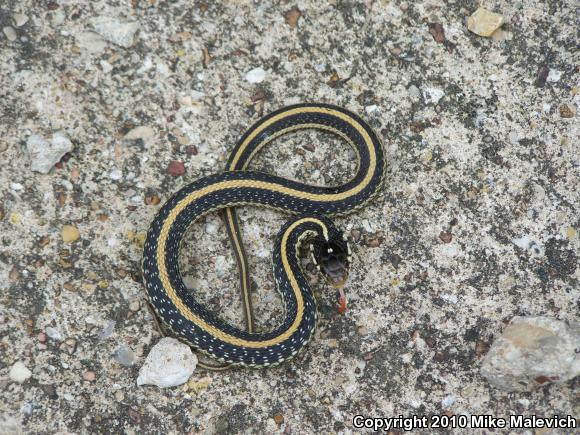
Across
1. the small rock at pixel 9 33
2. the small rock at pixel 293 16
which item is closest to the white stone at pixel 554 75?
the small rock at pixel 293 16

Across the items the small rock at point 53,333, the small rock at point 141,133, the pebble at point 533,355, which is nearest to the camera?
the pebble at point 533,355

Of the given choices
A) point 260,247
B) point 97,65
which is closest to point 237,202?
point 260,247

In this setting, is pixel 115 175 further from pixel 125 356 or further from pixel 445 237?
pixel 445 237

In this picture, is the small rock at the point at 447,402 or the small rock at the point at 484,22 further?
the small rock at the point at 484,22

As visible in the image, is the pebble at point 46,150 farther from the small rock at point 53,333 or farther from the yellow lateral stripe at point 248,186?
the small rock at point 53,333

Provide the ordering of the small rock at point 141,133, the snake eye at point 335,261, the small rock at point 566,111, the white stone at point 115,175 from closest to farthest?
the snake eye at point 335,261
the white stone at point 115,175
the small rock at point 141,133
the small rock at point 566,111

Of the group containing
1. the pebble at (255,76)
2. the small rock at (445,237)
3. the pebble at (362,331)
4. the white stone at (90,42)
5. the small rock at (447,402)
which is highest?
the white stone at (90,42)

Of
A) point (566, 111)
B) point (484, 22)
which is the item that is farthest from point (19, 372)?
point (566, 111)
